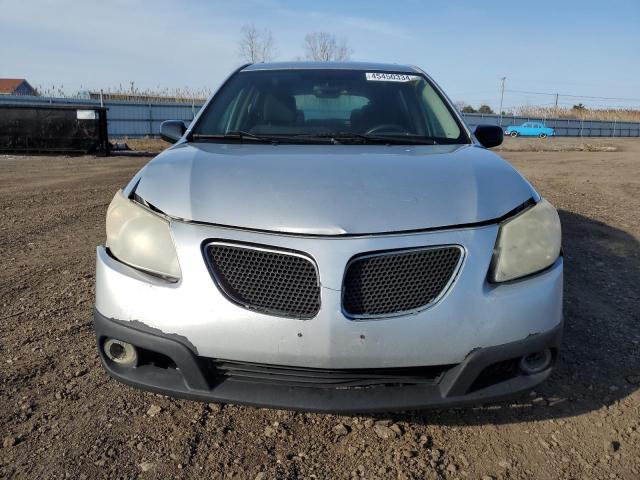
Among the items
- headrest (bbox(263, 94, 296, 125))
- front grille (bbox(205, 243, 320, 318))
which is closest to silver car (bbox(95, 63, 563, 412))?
front grille (bbox(205, 243, 320, 318))

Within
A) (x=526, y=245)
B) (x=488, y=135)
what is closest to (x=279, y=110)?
(x=488, y=135)

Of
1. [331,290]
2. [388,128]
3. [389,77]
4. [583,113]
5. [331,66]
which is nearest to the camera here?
[331,290]

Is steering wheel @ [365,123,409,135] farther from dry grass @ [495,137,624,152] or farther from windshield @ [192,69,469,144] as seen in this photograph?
dry grass @ [495,137,624,152]

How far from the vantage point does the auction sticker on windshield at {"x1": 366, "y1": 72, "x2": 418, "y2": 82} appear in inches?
140

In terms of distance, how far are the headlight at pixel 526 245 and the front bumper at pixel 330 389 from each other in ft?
0.82

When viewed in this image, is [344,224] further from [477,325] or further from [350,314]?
[477,325]

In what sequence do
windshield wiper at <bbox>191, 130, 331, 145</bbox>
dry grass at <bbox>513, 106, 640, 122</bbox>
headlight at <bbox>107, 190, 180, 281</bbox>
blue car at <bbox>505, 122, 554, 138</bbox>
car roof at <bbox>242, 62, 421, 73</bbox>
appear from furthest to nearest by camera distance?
dry grass at <bbox>513, 106, 640, 122</bbox>
blue car at <bbox>505, 122, 554, 138</bbox>
car roof at <bbox>242, 62, 421, 73</bbox>
windshield wiper at <bbox>191, 130, 331, 145</bbox>
headlight at <bbox>107, 190, 180, 281</bbox>

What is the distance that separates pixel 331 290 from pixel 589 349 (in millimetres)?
1965

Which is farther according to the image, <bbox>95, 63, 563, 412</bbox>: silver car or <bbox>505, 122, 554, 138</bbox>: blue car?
<bbox>505, 122, 554, 138</bbox>: blue car

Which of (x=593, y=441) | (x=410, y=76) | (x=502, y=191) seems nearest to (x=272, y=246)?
(x=502, y=191)

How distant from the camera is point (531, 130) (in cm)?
4653

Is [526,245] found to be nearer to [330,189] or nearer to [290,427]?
[330,189]

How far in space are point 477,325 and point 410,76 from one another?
2.25 meters

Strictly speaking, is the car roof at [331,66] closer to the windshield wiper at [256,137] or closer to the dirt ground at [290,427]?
the windshield wiper at [256,137]
